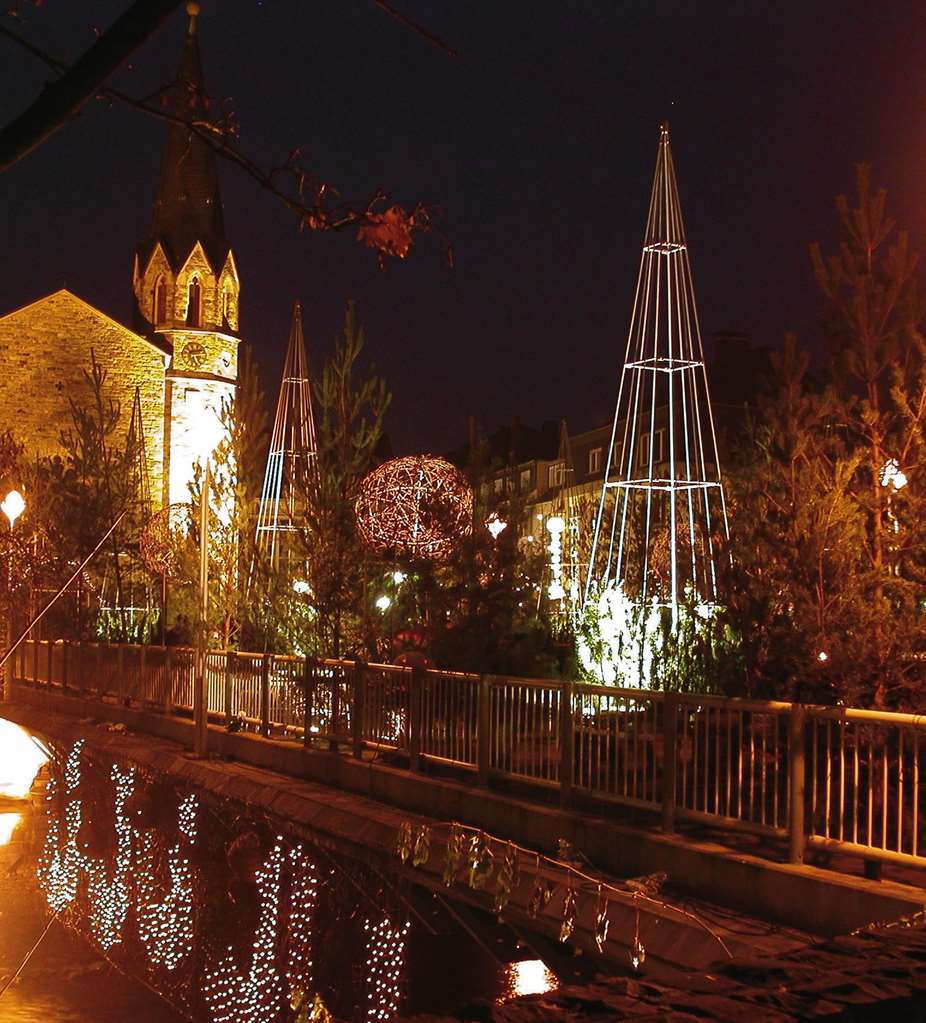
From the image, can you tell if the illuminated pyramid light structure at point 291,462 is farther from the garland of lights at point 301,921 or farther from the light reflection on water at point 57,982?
the light reflection on water at point 57,982

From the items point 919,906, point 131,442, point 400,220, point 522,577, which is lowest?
point 919,906

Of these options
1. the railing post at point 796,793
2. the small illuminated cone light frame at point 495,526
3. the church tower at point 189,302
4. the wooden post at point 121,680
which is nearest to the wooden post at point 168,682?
the wooden post at point 121,680

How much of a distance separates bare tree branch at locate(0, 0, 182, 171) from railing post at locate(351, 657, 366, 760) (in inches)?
436

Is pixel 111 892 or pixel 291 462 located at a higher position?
pixel 291 462

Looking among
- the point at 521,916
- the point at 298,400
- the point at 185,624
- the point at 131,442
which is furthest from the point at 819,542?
the point at 131,442

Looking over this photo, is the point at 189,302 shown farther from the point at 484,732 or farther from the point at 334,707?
the point at 484,732

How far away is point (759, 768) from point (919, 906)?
2.03 metres

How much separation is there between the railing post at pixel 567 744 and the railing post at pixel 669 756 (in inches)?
48.2

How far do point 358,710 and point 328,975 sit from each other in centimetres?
702

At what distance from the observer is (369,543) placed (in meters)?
17.3

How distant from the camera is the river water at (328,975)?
6.69m

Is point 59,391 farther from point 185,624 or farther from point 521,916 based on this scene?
point 521,916

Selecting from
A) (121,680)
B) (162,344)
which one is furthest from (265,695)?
(162,344)

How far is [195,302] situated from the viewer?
200 ft
